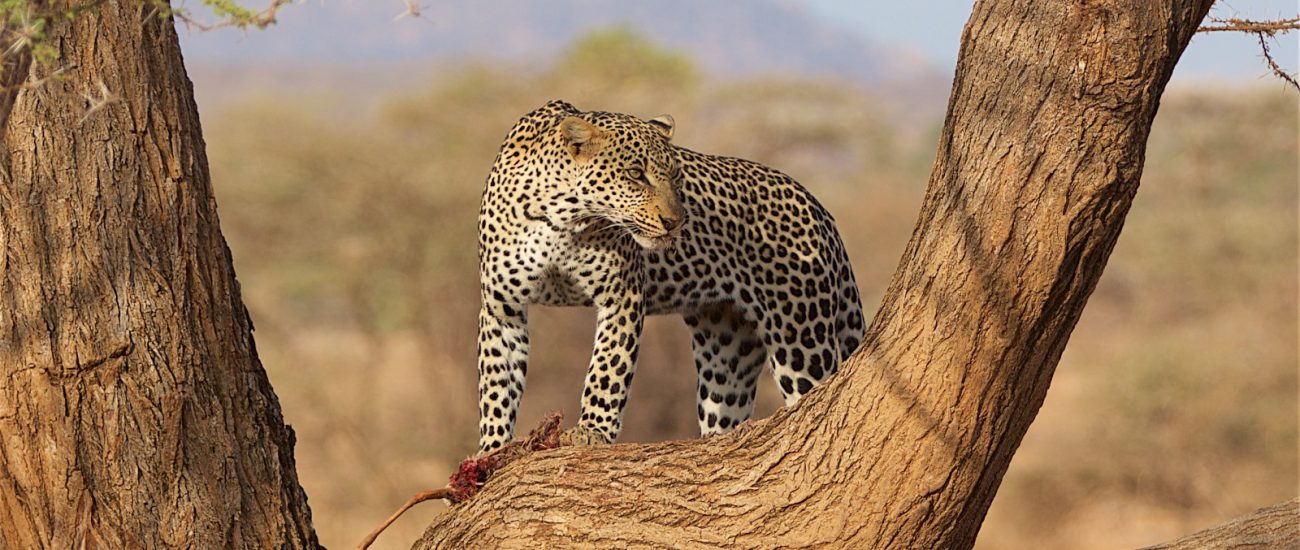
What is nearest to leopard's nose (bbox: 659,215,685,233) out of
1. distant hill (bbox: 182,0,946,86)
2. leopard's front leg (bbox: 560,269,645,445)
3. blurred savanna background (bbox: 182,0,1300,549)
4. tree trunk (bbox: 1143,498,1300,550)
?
leopard's front leg (bbox: 560,269,645,445)

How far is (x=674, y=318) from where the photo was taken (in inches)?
637

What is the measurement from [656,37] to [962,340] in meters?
65.9

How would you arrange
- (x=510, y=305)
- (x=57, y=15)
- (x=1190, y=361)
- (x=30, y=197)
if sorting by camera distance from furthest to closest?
(x=1190, y=361) → (x=510, y=305) → (x=30, y=197) → (x=57, y=15)

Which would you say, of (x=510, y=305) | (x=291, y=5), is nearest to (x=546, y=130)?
(x=510, y=305)

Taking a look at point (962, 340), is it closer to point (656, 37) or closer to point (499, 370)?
point (499, 370)

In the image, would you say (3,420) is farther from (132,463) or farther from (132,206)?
(132,206)

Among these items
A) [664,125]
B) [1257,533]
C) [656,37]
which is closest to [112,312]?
[664,125]

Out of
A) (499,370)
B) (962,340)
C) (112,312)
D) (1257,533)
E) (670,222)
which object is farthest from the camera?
(499,370)

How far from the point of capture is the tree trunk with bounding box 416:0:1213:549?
3.73 metres

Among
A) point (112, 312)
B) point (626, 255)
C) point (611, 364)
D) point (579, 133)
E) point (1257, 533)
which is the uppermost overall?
point (579, 133)

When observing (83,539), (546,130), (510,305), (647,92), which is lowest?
(83,539)

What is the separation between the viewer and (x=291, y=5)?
3.71m

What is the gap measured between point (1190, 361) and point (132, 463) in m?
17.4

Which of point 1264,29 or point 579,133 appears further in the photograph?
point 579,133
